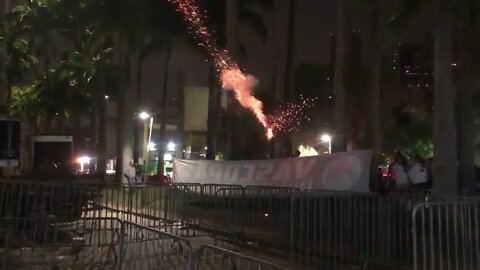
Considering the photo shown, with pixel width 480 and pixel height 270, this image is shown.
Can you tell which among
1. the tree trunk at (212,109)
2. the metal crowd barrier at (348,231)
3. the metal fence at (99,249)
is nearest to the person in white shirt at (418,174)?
the metal crowd barrier at (348,231)

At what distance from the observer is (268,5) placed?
102 feet

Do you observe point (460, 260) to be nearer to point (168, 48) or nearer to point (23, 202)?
point (23, 202)

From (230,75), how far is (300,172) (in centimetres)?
1241

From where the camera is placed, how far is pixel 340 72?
2072 cm

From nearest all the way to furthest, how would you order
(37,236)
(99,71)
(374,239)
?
(374,239) → (37,236) → (99,71)

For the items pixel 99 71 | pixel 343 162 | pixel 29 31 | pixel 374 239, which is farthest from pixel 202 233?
pixel 29 31

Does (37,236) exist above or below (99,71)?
below

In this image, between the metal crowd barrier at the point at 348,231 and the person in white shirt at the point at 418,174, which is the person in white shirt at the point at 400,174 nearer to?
the person in white shirt at the point at 418,174

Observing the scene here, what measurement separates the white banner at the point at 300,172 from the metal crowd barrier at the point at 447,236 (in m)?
5.40

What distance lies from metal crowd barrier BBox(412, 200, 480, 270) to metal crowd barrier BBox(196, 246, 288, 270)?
2386 millimetres

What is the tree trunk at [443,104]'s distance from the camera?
551 inches

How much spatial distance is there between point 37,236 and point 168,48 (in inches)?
977

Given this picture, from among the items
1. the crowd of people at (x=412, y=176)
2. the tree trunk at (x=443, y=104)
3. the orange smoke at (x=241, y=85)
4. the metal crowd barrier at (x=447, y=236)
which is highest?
the orange smoke at (x=241, y=85)

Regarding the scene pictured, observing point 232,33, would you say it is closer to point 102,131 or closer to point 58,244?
point 102,131
